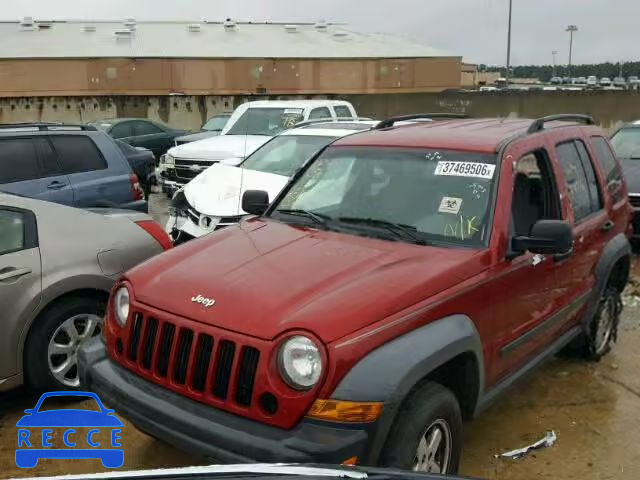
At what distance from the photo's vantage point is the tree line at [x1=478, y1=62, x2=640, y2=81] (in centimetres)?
8181

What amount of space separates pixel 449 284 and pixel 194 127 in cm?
2688

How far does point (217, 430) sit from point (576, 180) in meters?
3.05

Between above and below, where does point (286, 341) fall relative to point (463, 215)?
below

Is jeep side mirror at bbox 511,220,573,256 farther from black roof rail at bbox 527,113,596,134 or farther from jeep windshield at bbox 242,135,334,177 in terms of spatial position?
jeep windshield at bbox 242,135,334,177

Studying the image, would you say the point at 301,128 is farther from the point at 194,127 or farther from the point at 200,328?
the point at 194,127

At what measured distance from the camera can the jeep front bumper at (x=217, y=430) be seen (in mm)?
2570

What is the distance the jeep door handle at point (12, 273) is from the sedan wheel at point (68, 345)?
42 cm

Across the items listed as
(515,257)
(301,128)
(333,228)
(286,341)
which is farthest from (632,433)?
(301,128)

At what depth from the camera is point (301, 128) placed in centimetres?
893

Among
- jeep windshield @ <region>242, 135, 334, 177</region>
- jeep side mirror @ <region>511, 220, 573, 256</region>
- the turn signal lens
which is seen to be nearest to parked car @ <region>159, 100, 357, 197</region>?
jeep windshield @ <region>242, 135, 334, 177</region>

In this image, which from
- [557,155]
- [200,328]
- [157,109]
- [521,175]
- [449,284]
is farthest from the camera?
[157,109]

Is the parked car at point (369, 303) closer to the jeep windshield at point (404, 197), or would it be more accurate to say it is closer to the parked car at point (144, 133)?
the jeep windshield at point (404, 197)

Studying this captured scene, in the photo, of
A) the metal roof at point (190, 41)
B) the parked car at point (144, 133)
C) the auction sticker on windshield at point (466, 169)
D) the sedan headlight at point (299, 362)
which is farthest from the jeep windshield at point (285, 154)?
the metal roof at point (190, 41)

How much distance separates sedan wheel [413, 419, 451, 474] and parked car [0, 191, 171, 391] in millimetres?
2521
